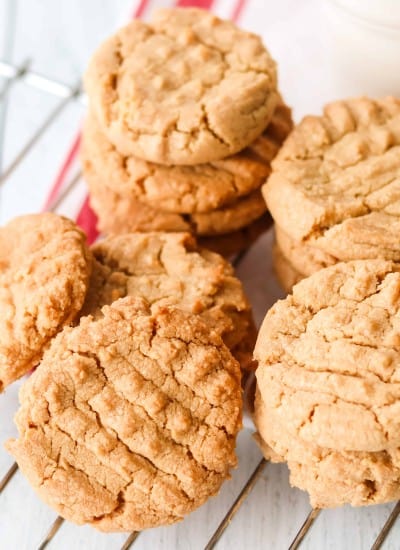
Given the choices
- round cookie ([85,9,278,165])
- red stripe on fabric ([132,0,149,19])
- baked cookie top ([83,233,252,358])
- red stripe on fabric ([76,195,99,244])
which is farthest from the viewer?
red stripe on fabric ([132,0,149,19])

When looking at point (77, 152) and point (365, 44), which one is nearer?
point (365, 44)

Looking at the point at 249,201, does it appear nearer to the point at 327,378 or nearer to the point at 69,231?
the point at 69,231

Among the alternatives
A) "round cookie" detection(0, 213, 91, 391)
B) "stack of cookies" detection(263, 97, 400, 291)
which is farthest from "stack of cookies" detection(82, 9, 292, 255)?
"round cookie" detection(0, 213, 91, 391)

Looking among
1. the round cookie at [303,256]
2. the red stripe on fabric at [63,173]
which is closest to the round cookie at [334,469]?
the round cookie at [303,256]

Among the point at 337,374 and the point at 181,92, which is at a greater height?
the point at 181,92

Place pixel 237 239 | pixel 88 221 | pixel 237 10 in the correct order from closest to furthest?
pixel 237 239
pixel 88 221
pixel 237 10

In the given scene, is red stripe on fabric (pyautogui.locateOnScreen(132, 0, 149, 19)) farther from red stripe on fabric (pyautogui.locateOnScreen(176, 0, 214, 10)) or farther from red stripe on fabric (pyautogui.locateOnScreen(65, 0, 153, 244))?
red stripe on fabric (pyautogui.locateOnScreen(65, 0, 153, 244))

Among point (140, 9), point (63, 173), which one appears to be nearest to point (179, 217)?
point (63, 173)

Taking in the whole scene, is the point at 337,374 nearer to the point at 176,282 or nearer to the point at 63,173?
the point at 176,282

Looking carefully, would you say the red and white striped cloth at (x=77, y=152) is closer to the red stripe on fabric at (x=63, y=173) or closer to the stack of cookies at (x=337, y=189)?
the red stripe on fabric at (x=63, y=173)

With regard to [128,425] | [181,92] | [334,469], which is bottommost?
[334,469]
